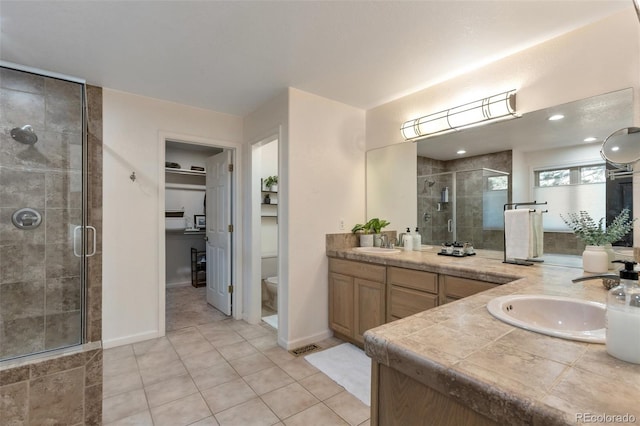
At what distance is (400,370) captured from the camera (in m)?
0.78

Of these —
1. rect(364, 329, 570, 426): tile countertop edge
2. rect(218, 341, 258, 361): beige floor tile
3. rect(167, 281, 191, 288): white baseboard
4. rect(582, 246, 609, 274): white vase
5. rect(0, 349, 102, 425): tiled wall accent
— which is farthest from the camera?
rect(167, 281, 191, 288): white baseboard

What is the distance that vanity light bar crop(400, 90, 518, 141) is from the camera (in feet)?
6.97

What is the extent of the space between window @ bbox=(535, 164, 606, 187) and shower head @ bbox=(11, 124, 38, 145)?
3.72 m

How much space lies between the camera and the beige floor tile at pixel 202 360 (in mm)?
2371

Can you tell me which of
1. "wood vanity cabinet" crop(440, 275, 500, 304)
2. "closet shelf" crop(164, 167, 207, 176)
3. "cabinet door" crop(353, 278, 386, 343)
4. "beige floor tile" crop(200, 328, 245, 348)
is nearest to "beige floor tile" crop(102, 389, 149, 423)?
"beige floor tile" crop(200, 328, 245, 348)

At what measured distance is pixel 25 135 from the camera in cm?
221

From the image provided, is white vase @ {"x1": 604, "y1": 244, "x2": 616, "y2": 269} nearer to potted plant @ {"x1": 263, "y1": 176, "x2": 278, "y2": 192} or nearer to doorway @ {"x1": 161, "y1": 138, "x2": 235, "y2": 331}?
doorway @ {"x1": 161, "y1": 138, "x2": 235, "y2": 331}

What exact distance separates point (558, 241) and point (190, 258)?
5100 mm

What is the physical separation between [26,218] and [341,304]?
2.67 metres

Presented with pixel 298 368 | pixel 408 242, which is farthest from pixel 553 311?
pixel 298 368

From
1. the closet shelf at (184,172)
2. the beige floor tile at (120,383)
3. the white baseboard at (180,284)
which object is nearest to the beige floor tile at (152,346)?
the beige floor tile at (120,383)

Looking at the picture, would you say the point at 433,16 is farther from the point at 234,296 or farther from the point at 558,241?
the point at 234,296

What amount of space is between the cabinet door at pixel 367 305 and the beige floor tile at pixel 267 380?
2.51 feet

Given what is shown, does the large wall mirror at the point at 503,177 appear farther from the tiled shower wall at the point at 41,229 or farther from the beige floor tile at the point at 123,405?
the tiled shower wall at the point at 41,229
